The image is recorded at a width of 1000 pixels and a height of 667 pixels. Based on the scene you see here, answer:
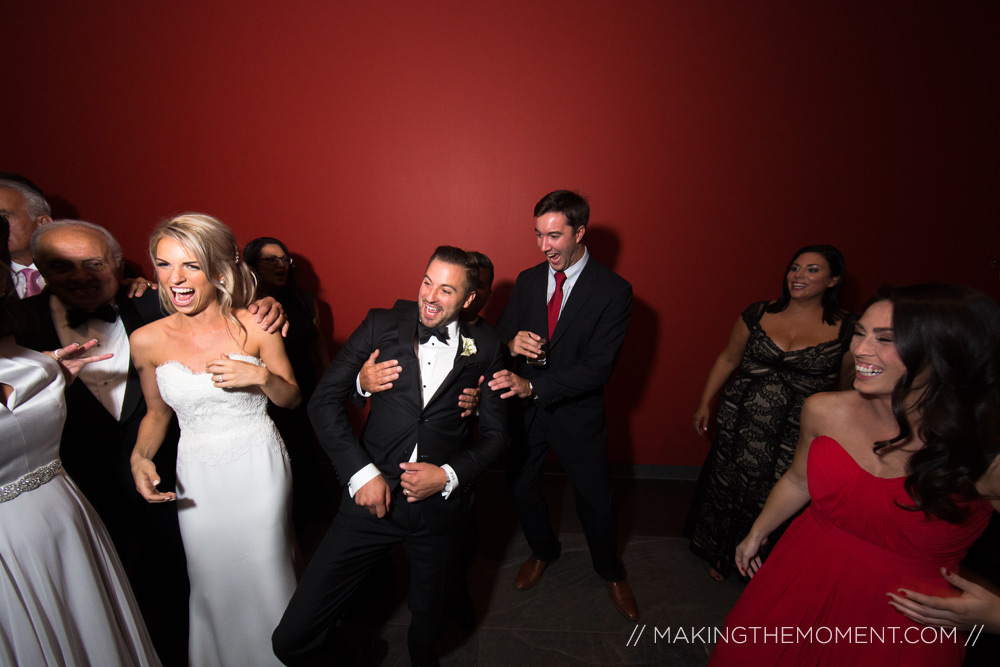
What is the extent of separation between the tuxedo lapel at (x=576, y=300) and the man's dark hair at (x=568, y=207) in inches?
11.4

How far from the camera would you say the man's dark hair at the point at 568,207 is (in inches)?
103

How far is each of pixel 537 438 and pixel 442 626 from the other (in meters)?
1.12

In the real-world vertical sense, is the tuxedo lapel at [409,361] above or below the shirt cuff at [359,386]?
above

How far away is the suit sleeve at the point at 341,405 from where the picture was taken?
6.44 ft

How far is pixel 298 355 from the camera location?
3.02 m

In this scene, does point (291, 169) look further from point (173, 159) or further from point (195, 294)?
point (195, 294)

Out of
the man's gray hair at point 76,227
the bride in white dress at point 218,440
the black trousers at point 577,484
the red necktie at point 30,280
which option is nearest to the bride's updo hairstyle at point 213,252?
the bride in white dress at point 218,440

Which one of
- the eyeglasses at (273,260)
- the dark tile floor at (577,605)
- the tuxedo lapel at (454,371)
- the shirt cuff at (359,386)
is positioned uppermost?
the eyeglasses at (273,260)

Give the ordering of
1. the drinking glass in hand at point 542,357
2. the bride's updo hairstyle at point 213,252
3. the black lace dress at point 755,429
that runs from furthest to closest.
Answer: the black lace dress at point 755,429, the drinking glass in hand at point 542,357, the bride's updo hairstyle at point 213,252

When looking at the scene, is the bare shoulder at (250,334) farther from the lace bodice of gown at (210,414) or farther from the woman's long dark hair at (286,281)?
the woman's long dark hair at (286,281)

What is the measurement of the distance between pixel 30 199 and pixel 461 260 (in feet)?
8.29

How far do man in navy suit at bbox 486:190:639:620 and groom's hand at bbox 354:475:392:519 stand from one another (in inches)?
38.0

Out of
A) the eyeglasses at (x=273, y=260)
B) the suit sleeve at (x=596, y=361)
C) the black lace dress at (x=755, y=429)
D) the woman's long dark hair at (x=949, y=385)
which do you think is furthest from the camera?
the eyeglasses at (x=273, y=260)

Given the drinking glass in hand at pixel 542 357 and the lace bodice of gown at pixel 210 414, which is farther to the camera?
the drinking glass in hand at pixel 542 357
